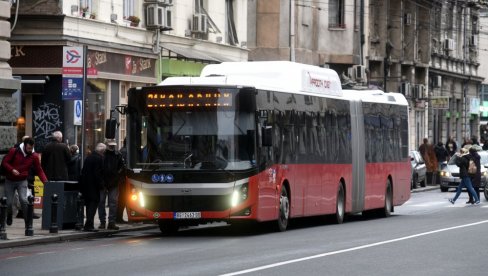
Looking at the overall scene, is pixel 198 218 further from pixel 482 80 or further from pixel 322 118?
pixel 482 80

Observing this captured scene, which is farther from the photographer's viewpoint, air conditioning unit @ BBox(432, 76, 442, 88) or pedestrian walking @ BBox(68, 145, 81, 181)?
air conditioning unit @ BBox(432, 76, 442, 88)

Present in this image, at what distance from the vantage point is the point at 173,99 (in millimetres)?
25734

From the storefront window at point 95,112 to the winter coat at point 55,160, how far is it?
7.21m

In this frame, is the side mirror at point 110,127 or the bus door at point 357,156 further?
the bus door at point 357,156

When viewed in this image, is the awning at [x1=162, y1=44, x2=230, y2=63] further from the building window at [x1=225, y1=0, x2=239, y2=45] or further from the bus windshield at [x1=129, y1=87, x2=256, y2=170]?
the bus windshield at [x1=129, y1=87, x2=256, y2=170]

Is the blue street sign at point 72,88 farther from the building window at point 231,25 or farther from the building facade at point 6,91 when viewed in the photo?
the building window at point 231,25

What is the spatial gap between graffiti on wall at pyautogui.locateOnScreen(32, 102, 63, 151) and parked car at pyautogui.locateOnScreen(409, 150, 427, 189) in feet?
66.8

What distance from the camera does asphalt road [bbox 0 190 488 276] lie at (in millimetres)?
17844

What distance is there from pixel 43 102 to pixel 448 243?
15731 millimetres

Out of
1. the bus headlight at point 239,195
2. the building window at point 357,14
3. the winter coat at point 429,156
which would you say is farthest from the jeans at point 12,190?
the building window at point 357,14

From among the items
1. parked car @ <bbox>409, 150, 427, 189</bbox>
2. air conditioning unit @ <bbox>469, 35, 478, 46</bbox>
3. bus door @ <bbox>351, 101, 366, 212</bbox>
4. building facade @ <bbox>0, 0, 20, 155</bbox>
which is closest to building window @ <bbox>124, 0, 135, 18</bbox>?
bus door @ <bbox>351, 101, 366, 212</bbox>

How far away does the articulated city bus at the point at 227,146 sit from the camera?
25391 mm

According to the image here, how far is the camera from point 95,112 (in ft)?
124

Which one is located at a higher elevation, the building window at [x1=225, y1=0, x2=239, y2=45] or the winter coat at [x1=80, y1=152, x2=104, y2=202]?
the building window at [x1=225, y1=0, x2=239, y2=45]
